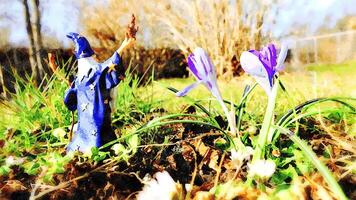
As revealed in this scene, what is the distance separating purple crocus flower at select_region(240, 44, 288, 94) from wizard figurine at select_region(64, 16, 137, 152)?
0.52 m

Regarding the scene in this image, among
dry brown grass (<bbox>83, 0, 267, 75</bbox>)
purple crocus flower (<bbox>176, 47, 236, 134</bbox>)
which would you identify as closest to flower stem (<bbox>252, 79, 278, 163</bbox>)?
purple crocus flower (<bbox>176, 47, 236, 134</bbox>)

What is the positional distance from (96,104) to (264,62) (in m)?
0.69

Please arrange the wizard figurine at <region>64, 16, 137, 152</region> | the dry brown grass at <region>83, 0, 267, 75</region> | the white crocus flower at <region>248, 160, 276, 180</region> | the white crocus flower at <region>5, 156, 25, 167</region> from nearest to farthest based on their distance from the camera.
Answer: the white crocus flower at <region>248, 160, 276, 180</region>, the white crocus flower at <region>5, 156, 25, 167</region>, the wizard figurine at <region>64, 16, 137, 152</region>, the dry brown grass at <region>83, 0, 267, 75</region>

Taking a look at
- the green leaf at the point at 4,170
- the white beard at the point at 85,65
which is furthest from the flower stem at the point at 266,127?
the green leaf at the point at 4,170

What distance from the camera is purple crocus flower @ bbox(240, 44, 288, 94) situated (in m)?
1.41

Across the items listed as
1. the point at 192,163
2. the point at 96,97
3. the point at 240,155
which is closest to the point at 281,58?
the point at 240,155

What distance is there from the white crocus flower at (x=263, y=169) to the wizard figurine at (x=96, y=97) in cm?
68

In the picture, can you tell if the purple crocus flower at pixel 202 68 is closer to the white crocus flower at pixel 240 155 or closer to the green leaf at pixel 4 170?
the white crocus flower at pixel 240 155

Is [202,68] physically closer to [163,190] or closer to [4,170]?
[163,190]

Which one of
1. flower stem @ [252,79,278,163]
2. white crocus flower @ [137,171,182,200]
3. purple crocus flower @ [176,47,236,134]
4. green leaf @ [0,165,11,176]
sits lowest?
green leaf @ [0,165,11,176]

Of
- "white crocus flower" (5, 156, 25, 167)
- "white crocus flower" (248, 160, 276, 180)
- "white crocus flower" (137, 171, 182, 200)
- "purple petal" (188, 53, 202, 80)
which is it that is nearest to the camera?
"white crocus flower" (137, 171, 182, 200)

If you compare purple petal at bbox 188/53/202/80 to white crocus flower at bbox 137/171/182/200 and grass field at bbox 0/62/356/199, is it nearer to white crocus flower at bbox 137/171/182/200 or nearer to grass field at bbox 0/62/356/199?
grass field at bbox 0/62/356/199

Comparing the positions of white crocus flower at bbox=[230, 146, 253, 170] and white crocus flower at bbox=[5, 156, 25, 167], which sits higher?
white crocus flower at bbox=[230, 146, 253, 170]

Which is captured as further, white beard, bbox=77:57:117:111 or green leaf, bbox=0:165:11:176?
white beard, bbox=77:57:117:111
